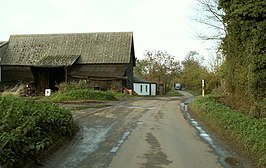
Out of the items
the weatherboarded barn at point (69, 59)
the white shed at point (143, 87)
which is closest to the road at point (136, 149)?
the weatherboarded barn at point (69, 59)

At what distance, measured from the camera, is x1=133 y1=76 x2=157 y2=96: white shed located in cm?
6862

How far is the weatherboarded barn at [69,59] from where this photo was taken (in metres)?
54.3

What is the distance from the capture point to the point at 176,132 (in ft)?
51.6

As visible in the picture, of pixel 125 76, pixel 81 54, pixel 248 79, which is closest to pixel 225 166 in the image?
pixel 248 79

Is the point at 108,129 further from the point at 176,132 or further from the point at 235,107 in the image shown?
the point at 235,107

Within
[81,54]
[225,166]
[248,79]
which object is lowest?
[225,166]

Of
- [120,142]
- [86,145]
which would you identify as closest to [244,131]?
[120,142]

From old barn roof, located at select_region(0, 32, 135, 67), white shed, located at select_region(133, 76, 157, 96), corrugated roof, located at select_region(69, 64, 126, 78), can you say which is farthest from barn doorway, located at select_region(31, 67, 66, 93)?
white shed, located at select_region(133, 76, 157, 96)

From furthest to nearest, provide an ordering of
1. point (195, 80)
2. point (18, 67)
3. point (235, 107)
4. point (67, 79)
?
1. point (195, 80)
2. point (18, 67)
3. point (67, 79)
4. point (235, 107)

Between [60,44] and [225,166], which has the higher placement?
[60,44]

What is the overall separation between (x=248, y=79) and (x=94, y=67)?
40.0m

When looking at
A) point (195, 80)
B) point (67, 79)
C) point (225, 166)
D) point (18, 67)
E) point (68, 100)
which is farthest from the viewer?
point (195, 80)

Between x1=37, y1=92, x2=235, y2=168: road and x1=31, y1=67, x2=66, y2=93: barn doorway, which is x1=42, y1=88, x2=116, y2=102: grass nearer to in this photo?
x1=31, y1=67, x2=66, y2=93: barn doorway

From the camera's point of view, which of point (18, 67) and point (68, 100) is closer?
point (68, 100)
